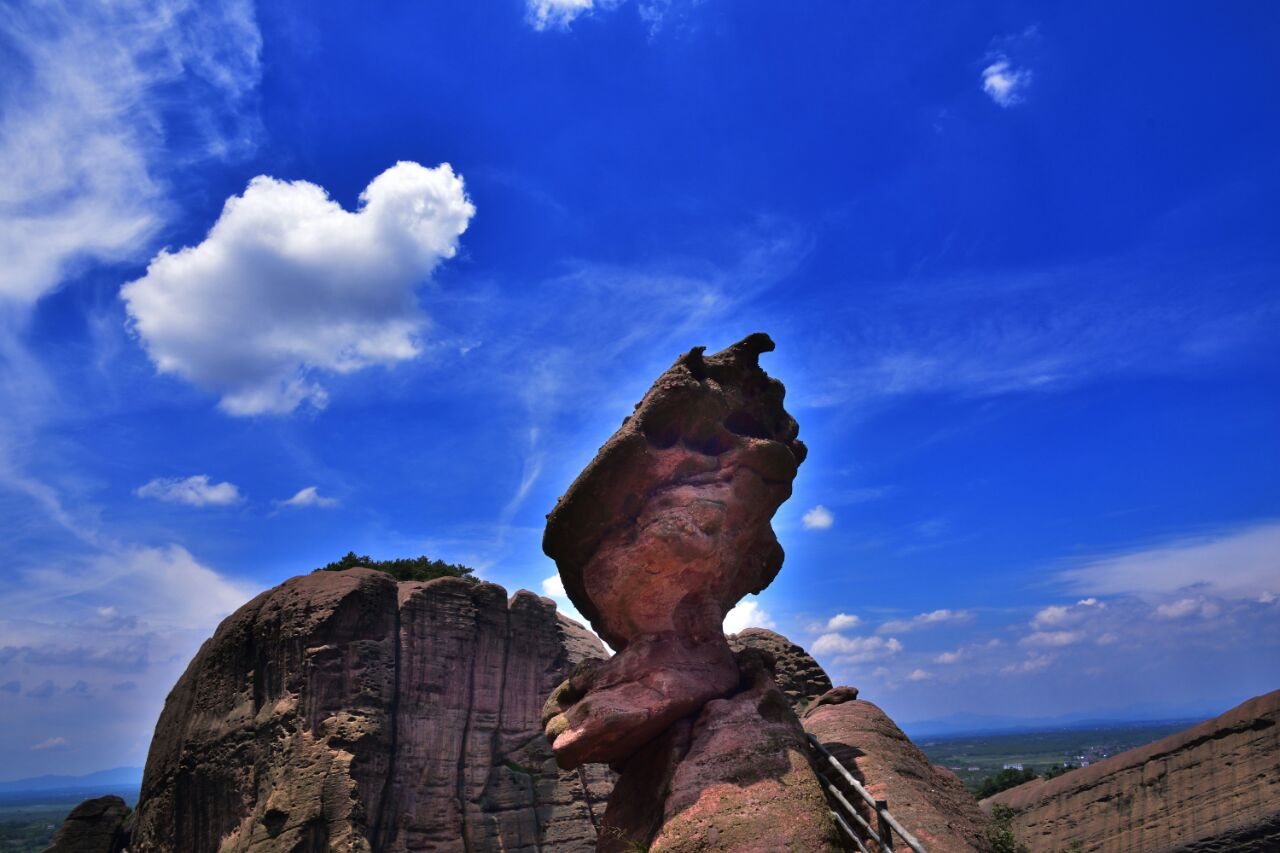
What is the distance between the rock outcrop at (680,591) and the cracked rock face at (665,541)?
0.02m

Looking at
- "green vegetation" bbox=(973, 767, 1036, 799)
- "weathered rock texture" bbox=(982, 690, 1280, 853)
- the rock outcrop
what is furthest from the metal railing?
"green vegetation" bbox=(973, 767, 1036, 799)

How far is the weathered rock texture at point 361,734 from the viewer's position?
754 inches

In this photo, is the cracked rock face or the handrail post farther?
the cracked rock face

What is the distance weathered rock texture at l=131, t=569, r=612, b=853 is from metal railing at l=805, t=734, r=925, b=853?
47.8ft

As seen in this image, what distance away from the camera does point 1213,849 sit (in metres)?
17.7

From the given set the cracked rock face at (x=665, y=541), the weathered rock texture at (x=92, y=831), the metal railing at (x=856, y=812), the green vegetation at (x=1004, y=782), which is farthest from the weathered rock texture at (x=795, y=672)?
the green vegetation at (x=1004, y=782)

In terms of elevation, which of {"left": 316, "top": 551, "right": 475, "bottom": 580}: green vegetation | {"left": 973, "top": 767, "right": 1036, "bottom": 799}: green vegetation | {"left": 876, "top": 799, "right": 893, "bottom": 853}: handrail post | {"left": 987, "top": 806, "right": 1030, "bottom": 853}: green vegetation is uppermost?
{"left": 316, "top": 551, "right": 475, "bottom": 580}: green vegetation

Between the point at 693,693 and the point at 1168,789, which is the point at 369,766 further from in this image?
the point at 1168,789

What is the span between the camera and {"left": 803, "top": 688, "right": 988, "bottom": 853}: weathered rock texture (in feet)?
23.0

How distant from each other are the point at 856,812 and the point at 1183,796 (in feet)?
56.4

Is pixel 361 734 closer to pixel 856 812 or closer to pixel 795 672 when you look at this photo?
pixel 795 672

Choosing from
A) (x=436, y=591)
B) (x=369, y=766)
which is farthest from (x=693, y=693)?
(x=436, y=591)

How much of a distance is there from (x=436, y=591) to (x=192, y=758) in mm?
7327

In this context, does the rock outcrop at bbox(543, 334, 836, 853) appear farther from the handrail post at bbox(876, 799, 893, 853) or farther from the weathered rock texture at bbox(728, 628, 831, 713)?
the weathered rock texture at bbox(728, 628, 831, 713)
